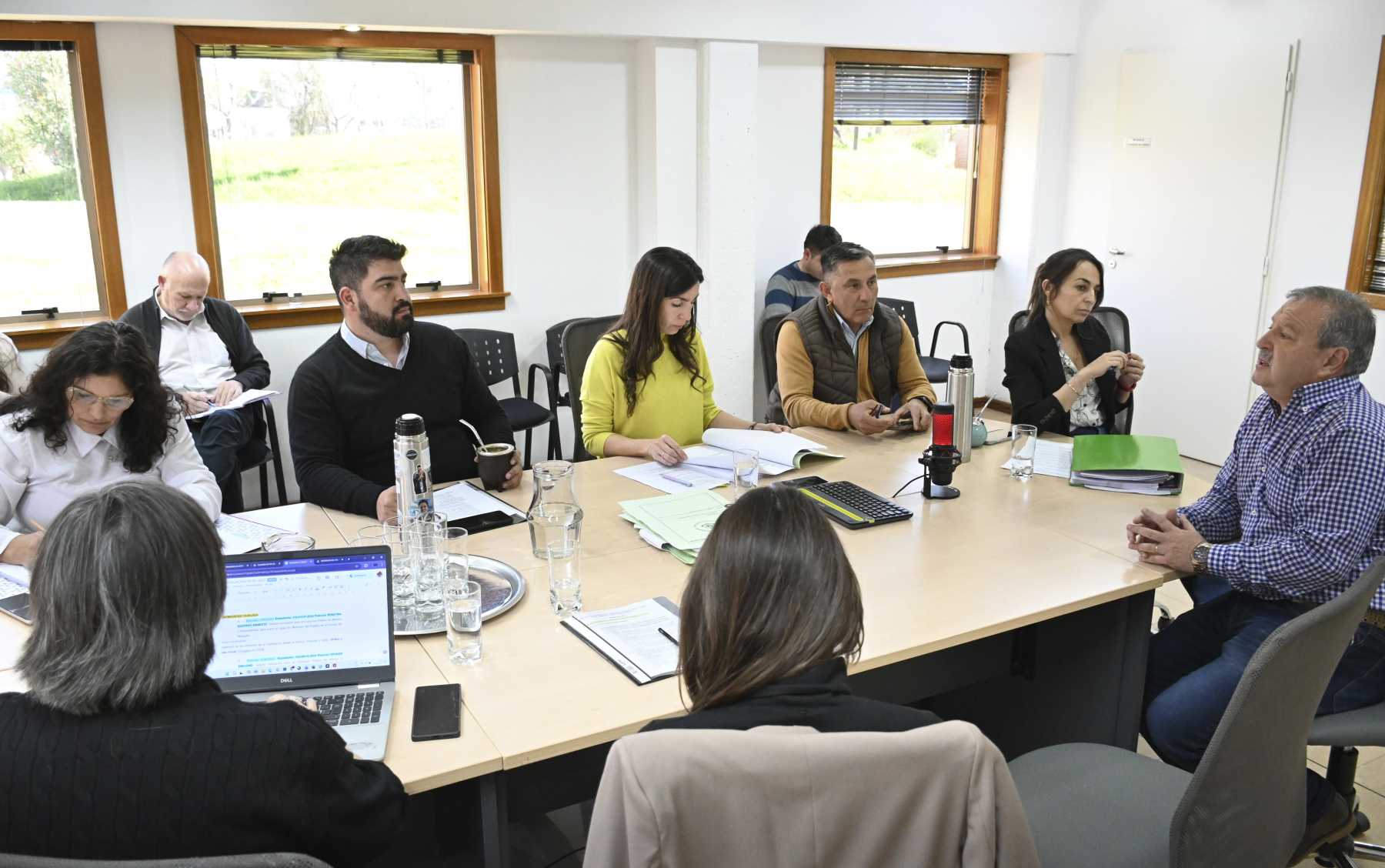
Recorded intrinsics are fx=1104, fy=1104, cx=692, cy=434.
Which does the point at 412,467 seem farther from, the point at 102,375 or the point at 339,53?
the point at 339,53

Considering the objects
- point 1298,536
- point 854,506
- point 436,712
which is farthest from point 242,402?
point 1298,536

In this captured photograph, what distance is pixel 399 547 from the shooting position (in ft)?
7.45

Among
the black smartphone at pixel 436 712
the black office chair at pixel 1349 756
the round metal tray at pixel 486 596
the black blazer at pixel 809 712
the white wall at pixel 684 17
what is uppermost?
the white wall at pixel 684 17

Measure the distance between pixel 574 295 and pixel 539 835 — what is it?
3.41 metres

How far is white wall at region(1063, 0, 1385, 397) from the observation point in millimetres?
5125

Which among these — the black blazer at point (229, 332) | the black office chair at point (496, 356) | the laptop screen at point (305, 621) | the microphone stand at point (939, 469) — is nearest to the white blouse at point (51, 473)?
the laptop screen at point (305, 621)

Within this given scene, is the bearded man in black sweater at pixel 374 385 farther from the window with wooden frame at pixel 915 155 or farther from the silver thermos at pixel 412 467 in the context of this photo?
the window with wooden frame at pixel 915 155

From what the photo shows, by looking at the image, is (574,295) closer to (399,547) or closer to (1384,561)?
(399,547)

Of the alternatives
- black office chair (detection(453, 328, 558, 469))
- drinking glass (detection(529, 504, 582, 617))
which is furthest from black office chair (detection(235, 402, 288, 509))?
drinking glass (detection(529, 504, 582, 617))

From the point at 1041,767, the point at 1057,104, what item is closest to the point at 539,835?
the point at 1041,767

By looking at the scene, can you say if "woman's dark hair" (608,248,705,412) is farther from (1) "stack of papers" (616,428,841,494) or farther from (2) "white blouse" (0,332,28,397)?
(2) "white blouse" (0,332,28,397)

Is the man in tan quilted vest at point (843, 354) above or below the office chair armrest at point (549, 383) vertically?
above

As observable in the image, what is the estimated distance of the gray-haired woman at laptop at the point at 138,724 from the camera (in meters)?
1.29

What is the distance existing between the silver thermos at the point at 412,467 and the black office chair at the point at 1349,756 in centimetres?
186
